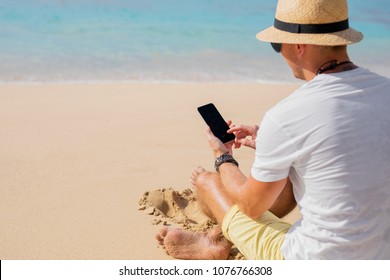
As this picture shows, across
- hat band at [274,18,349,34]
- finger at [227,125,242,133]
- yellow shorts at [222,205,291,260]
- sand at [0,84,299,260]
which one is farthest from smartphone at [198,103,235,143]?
hat band at [274,18,349,34]

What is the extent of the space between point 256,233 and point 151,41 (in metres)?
7.68

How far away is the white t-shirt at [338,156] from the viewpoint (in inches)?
69.1

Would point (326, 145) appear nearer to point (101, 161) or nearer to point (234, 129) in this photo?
point (234, 129)

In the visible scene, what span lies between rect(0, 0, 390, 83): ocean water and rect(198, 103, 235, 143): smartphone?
4.54m

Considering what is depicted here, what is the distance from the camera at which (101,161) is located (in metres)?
3.91

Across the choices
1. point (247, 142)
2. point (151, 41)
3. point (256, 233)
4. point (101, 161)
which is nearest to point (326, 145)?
point (256, 233)

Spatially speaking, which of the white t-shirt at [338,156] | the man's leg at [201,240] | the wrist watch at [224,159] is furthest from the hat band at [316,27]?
the man's leg at [201,240]

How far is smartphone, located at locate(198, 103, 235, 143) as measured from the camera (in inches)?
99.6

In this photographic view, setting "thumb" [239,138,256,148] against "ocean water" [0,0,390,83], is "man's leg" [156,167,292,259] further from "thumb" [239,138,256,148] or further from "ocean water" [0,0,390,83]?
"ocean water" [0,0,390,83]

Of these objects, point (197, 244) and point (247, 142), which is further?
point (197, 244)

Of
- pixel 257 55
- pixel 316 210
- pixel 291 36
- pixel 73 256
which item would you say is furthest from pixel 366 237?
pixel 257 55

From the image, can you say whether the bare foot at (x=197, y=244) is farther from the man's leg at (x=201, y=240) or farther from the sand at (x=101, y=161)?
the sand at (x=101, y=161)

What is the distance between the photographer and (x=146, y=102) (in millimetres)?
5445

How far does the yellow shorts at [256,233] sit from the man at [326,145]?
0.28 feet
